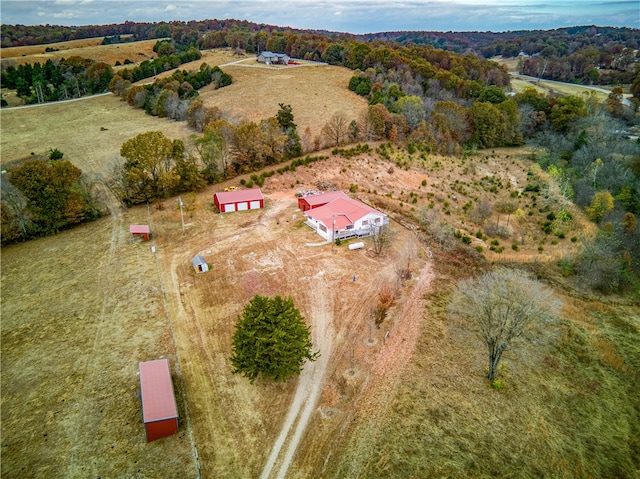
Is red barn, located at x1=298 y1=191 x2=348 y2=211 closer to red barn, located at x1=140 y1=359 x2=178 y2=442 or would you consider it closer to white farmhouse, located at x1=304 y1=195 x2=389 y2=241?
white farmhouse, located at x1=304 y1=195 x2=389 y2=241

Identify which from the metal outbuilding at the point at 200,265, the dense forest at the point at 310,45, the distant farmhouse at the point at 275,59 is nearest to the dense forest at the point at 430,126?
the dense forest at the point at 310,45

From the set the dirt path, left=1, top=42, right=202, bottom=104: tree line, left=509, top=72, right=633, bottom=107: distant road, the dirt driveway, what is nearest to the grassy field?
left=1, top=42, right=202, bottom=104: tree line

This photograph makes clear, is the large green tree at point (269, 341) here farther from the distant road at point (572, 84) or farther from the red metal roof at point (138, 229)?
the distant road at point (572, 84)

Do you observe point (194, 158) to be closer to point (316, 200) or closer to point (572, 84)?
point (316, 200)

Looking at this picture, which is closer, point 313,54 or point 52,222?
point 52,222

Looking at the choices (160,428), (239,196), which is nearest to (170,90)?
(239,196)

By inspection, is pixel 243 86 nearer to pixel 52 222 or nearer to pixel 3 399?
pixel 52 222

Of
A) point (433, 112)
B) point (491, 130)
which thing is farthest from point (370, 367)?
point (491, 130)
